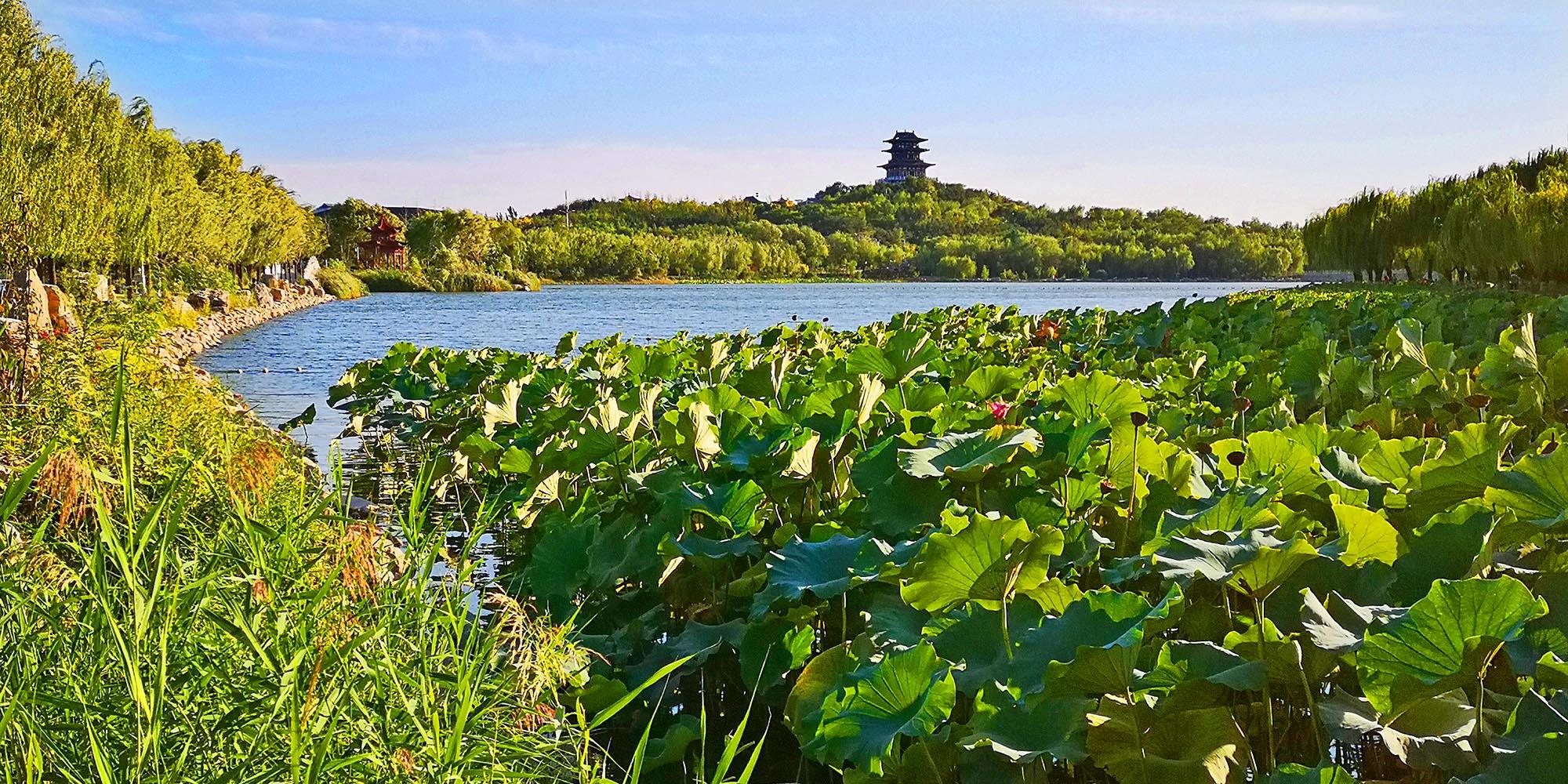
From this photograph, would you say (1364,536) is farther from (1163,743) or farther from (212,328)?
(212,328)

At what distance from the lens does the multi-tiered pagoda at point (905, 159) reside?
13375 cm

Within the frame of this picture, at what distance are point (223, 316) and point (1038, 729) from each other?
2804 centimetres

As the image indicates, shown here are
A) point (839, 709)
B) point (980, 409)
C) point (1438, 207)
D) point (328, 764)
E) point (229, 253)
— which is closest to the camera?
point (328, 764)

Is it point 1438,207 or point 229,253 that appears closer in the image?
point 1438,207

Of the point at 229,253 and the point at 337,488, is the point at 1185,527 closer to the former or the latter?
the point at 337,488

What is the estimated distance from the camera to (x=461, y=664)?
83.4 inches

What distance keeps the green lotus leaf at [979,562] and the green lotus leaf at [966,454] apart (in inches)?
19.4

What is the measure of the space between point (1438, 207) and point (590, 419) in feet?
118

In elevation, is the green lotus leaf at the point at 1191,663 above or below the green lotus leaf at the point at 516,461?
below

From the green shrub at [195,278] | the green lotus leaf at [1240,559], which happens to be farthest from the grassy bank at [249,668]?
the green shrub at [195,278]

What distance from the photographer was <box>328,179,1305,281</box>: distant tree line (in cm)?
8406

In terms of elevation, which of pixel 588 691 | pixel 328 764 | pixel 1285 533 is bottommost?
pixel 588 691

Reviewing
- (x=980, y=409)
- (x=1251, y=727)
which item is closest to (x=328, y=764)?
(x=1251, y=727)

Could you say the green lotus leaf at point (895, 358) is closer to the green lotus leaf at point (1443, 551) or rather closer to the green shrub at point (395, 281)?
the green lotus leaf at point (1443, 551)
